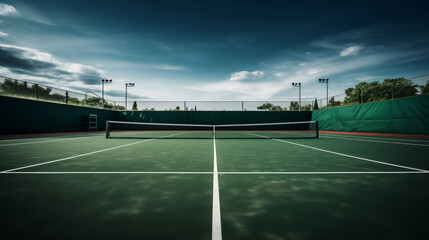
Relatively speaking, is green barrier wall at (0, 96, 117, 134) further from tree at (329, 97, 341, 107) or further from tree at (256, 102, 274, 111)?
tree at (329, 97, 341, 107)

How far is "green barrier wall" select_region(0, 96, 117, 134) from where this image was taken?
1409cm

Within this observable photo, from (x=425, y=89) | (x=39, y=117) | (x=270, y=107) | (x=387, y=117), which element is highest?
(x=425, y=89)

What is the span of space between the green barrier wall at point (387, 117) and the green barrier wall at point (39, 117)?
1069 inches

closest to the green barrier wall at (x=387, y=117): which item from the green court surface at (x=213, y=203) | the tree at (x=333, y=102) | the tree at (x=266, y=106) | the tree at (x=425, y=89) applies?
the tree at (x=425, y=89)

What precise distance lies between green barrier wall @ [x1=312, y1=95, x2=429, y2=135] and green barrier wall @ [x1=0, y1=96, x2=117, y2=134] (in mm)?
27140

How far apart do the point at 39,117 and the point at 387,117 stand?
27641 mm

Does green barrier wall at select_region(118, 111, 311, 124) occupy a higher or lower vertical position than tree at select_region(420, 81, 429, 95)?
lower

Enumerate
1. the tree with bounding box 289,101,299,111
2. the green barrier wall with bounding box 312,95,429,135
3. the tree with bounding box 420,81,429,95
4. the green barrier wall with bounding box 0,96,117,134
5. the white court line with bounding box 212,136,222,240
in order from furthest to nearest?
the tree with bounding box 289,101,299,111
the green barrier wall with bounding box 0,96,117,134
the tree with bounding box 420,81,429,95
the green barrier wall with bounding box 312,95,429,135
the white court line with bounding box 212,136,222,240

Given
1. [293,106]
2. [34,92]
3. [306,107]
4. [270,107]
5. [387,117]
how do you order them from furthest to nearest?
1. [306,107]
2. [293,106]
3. [270,107]
4. [34,92]
5. [387,117]

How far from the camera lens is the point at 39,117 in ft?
53.9

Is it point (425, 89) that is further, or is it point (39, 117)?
point (39, 117)

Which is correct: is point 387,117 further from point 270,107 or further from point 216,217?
point 216,217

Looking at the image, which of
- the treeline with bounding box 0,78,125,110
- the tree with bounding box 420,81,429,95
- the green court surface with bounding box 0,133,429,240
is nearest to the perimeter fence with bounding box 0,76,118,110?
the treeline with bounding box 0,78,125,110

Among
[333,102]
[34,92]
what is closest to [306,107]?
[333,102]
